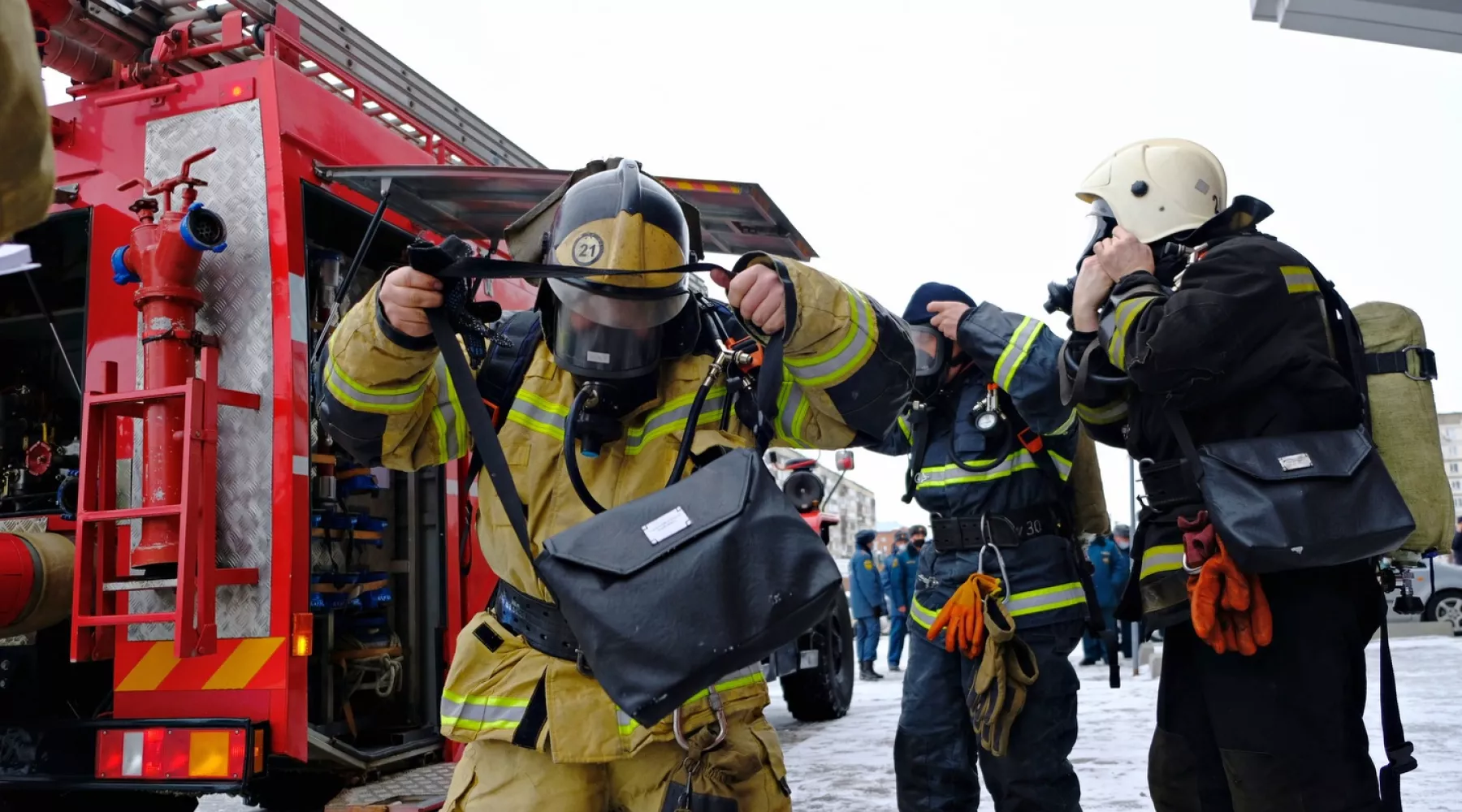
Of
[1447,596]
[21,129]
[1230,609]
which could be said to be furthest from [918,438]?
[1447,596]

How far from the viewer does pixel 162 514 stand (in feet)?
10.3

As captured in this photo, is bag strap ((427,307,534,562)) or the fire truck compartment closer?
bag strap ((427,307,534,562))

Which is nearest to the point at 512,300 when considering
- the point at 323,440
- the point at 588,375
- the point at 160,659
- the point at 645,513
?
the point at 323,440

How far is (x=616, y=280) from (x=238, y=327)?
205 centimetres

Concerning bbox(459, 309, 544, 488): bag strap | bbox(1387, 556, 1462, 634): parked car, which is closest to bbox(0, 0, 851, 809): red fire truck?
bbox(459, 309, 544, 488): bag strap

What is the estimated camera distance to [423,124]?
16.1 ft

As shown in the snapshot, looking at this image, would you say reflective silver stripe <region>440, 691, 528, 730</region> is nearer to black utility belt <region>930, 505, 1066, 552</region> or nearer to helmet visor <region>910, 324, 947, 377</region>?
black utility belt <region>930, 505, 1066, 552</region>

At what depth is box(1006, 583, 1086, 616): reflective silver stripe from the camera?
3174 mm

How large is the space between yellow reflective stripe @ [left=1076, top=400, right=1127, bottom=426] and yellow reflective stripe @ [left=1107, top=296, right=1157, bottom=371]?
0.21m

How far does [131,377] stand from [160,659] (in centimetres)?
89

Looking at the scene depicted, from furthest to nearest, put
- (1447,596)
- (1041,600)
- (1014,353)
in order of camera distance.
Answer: (1447,596) < (1041,600) < (1014,353)

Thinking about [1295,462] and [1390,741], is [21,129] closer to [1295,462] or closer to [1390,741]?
[1295,462]

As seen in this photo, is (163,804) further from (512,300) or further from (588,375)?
(588,375)

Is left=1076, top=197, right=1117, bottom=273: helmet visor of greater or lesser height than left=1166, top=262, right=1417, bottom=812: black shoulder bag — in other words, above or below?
above
